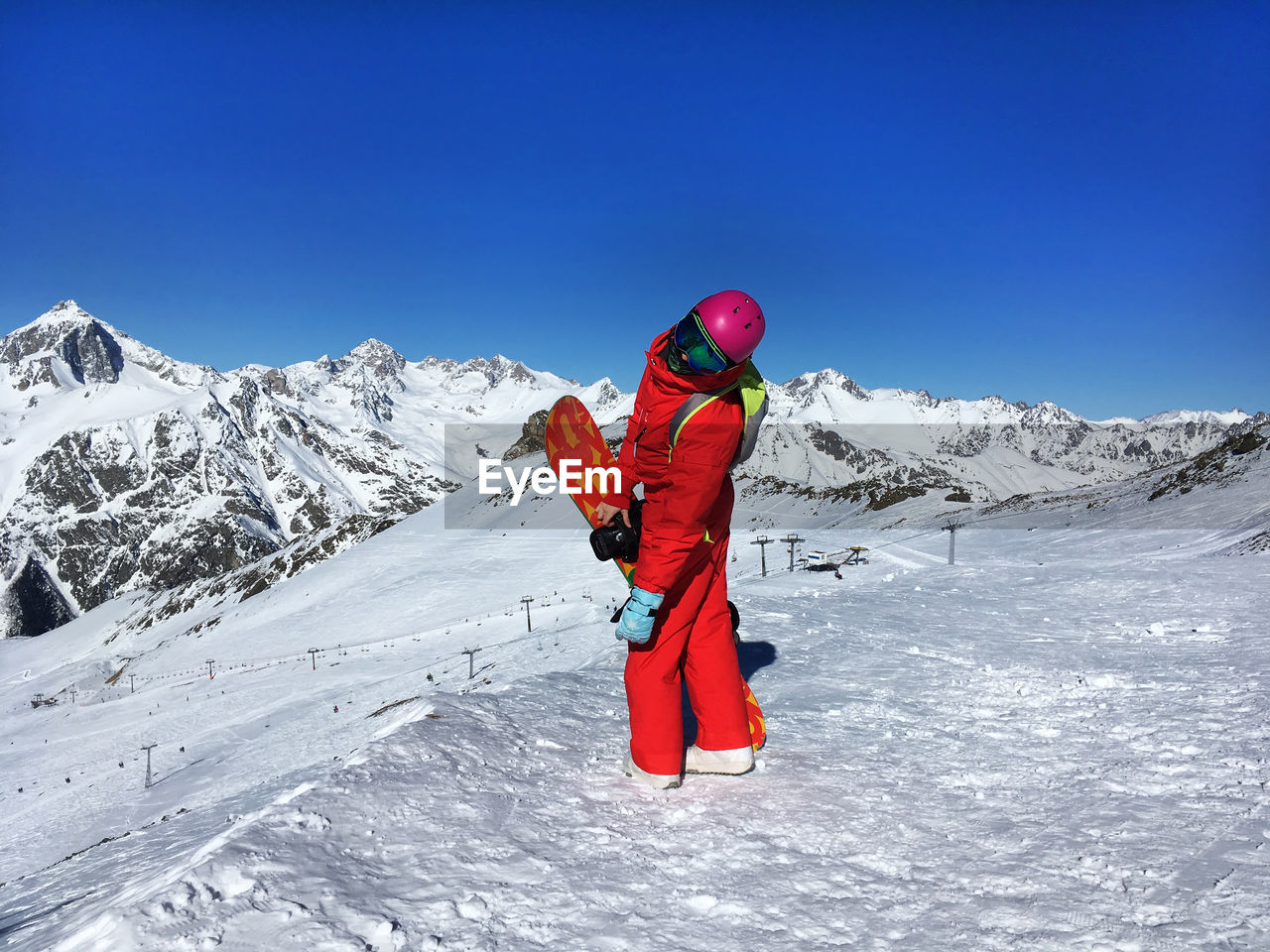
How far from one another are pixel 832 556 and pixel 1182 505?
1269 centimetres

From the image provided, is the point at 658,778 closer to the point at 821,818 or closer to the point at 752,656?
the point at 821,818

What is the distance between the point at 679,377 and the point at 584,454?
1302mm

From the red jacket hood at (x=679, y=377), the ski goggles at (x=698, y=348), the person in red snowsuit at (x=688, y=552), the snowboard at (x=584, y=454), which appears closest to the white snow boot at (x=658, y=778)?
the person in red snowsuit at (x=688, y=552)

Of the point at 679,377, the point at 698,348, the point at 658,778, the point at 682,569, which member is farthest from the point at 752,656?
the point at 698,348

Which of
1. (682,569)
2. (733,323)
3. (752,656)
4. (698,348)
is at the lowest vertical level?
(752,656)

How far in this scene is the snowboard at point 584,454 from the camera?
508cm

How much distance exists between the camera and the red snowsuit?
14.4 feet

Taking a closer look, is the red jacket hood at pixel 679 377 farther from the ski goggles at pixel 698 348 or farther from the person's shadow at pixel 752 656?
the person's shadow at pixel 752 656

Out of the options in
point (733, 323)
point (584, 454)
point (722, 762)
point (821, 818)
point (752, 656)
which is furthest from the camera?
point (752, 656)

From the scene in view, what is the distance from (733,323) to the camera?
430cm

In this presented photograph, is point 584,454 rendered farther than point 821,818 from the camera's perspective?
Yes

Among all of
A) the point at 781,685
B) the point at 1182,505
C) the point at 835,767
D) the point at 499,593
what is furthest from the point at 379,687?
the point at 1182,505

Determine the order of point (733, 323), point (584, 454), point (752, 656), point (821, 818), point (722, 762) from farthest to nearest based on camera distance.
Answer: point (752, 656), point (584, 454), point (722, 762), point (733, 323), point (821, 818)

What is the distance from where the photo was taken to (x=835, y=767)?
4.59m
